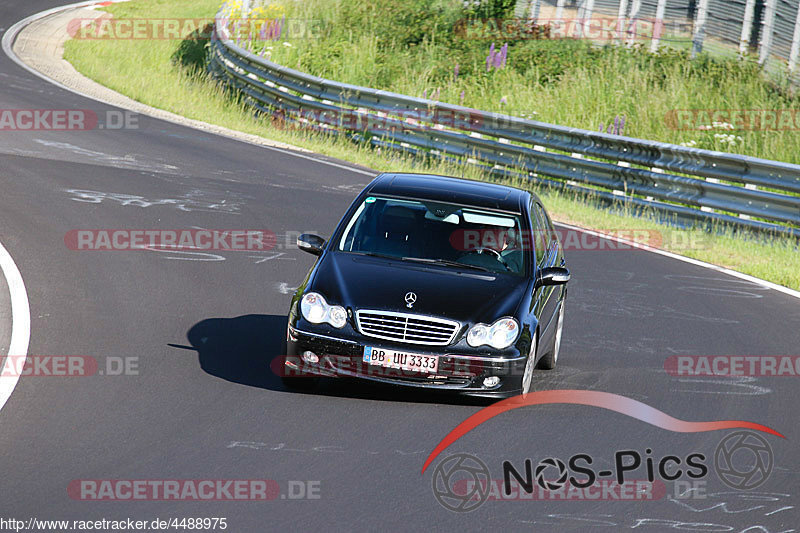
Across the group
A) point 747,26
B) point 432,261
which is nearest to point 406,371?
point 432,261

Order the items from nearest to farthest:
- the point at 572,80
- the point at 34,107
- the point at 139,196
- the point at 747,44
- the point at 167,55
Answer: the point at 139,196
the point at 34,107
the point at 747,44
the point at 572,80
the point at 167,55

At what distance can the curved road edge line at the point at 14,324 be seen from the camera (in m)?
8.20

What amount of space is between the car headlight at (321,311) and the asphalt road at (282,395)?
1.86 ft

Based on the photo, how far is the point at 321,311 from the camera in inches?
335

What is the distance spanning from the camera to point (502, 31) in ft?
104

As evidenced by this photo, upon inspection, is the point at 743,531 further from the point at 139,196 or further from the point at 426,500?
the point at 139,196

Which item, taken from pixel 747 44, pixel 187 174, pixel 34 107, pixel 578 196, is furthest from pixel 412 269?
pixel 747 44

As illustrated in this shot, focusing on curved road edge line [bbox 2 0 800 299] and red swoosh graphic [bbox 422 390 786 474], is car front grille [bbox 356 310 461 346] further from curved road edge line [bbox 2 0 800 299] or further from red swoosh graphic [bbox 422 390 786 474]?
curved road edge line [bbox 2 0 800 299]

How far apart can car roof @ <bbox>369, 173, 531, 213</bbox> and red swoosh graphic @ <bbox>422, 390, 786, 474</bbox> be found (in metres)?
1.67

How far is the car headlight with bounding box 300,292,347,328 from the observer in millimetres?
8445

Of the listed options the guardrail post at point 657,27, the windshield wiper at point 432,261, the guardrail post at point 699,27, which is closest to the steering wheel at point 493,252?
the windshield wiper at point 432,261

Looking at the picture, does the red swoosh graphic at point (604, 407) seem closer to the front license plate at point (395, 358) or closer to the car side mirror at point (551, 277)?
the front license plate at point (395, 358)

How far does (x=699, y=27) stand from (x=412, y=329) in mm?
20223

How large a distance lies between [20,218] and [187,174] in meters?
4.80
